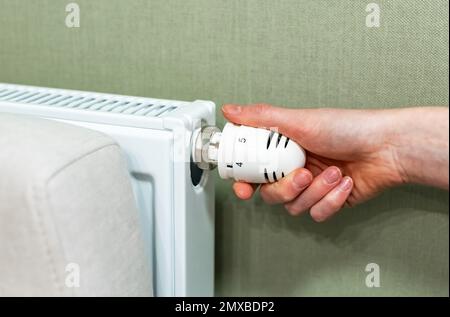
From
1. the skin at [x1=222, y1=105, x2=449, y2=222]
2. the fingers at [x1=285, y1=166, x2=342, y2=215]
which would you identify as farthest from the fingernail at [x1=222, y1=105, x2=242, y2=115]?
the fingers at [x1=285, y1=166, x2=342, y2=215]

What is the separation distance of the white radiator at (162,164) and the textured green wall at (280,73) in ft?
0.20

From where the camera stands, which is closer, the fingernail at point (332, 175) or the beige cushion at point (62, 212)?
the beige cushion at point (62, 212)

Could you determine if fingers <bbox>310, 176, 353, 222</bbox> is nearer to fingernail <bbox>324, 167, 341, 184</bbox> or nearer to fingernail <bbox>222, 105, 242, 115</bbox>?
fingernail <bbox>324, 167, 341, 184</bbox>

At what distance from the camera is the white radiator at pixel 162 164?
2.06 ft

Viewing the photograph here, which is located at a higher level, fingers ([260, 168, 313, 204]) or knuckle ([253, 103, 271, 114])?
knuckle ([253, 103, 271, 114])

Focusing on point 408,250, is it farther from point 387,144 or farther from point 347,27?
point 347,27

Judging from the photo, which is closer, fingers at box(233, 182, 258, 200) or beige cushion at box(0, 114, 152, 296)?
beige cushion at box(0, 114, 152, 296)

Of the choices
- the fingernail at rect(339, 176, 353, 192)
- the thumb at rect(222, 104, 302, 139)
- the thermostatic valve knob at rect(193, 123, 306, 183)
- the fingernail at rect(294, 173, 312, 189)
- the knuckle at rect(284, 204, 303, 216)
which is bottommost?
the knuckle at rect(284, 204, 303, 216)

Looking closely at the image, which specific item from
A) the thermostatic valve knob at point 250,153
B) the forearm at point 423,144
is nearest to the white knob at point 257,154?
the thermostatic valve knob at point 250,153

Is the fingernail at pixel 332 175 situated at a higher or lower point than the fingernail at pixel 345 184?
higher

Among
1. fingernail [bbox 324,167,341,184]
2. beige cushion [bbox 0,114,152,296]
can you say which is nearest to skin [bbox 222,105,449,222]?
fingernail [bbox 324,167,341,184]

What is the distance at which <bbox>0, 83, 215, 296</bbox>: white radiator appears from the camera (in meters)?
0.63

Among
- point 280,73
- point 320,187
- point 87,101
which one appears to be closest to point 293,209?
point 320,187

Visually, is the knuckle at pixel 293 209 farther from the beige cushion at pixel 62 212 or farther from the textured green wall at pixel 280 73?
the beige cushion at pixel 62 212
